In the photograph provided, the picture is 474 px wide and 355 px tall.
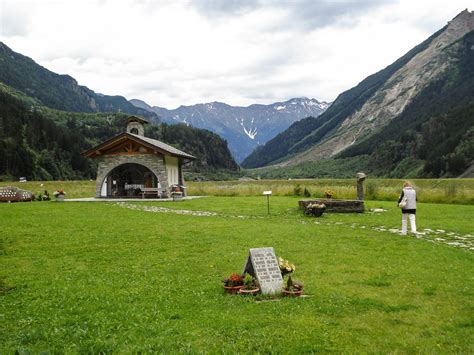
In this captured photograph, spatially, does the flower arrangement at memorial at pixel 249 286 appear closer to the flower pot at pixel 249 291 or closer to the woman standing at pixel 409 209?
the flower pot at pixel 249 291

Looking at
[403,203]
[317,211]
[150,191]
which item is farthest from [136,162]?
[403,203]

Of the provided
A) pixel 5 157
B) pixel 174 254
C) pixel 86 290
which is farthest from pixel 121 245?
pixel 5 157

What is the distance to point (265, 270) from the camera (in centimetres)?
844

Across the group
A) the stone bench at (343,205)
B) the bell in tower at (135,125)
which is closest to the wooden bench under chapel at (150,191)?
the bell in tower at (135,125)

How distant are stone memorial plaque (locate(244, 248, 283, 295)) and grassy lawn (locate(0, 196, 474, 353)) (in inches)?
16.9

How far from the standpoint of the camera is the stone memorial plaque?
Result: 27.0 feet

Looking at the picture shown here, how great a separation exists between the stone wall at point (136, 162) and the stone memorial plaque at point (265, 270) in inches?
1239

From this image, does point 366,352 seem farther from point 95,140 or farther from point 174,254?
point 95,140

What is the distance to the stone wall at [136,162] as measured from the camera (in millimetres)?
39375

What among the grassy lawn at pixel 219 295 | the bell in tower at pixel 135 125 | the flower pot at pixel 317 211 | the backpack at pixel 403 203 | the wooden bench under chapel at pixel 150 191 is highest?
the bell in tower at pixel 135 125

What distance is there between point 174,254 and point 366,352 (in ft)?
25.2

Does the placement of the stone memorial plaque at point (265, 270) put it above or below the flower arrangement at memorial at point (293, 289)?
above

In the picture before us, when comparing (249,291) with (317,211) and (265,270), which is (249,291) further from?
(317,211)

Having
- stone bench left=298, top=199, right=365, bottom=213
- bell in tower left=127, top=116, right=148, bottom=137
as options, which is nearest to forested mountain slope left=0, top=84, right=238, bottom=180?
bell in tower left=127, top=116, right=148, bottom=137
